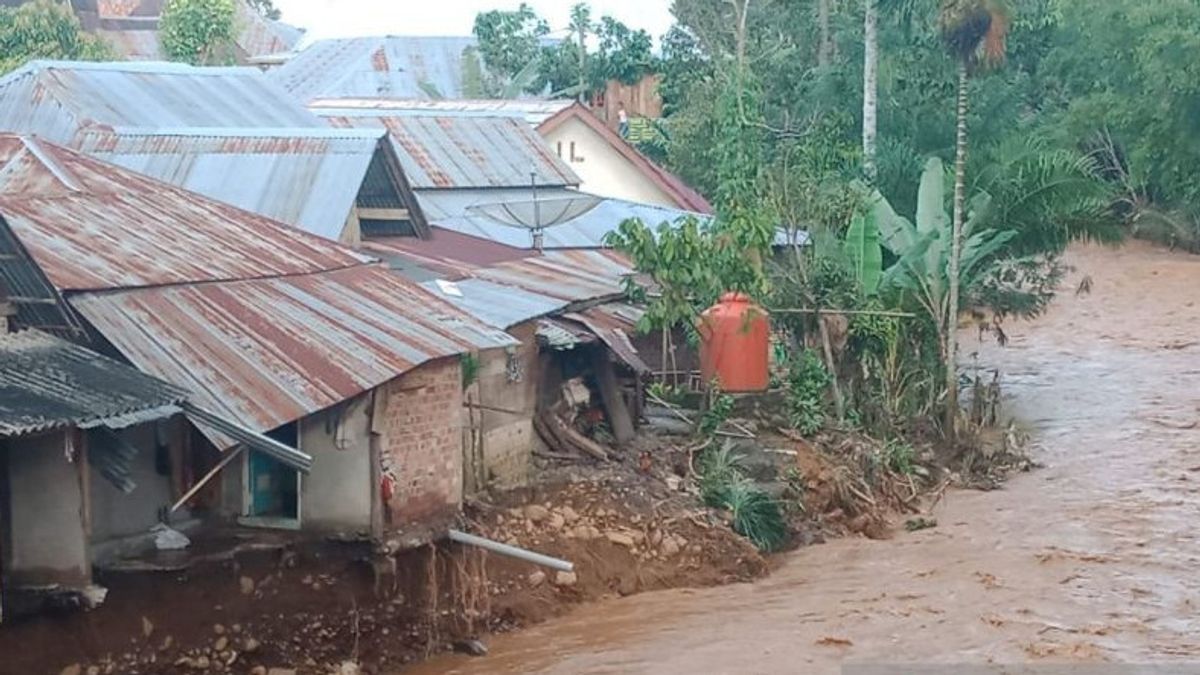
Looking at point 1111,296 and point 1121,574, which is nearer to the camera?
point 1121,574

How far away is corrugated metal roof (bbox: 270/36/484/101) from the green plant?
1617 cm

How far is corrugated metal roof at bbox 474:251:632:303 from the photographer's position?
15789 mm

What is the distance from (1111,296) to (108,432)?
22.9 m

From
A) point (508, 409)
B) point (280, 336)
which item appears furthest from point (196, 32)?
point (280, 336)

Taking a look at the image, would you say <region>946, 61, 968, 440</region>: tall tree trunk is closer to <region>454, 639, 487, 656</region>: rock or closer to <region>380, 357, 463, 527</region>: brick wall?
<region>380, 357, 463, 527</region>: brick wall

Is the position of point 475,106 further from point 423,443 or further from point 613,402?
point 423,443

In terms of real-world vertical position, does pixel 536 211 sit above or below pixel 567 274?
above

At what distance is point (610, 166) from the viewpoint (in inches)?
990

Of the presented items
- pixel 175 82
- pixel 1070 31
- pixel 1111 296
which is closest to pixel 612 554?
pixel 175 82

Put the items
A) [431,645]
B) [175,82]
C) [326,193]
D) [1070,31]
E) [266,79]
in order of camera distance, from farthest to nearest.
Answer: [1070,31], [266,79], [175,82], [326,193], [431,645]

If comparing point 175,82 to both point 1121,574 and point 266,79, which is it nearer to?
point 266,79

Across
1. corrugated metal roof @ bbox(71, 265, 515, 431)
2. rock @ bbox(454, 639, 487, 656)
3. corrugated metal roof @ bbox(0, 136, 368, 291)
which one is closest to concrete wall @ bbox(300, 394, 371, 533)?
corrugated metal roof @ bbox(71, 265, 515, 431)

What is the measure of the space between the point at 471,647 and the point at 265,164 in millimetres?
5633

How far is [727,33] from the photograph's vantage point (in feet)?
111
